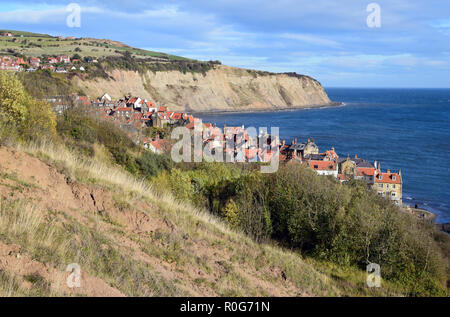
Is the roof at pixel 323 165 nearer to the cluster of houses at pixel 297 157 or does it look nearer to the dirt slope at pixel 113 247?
the cluster of houses at pixel 297 157

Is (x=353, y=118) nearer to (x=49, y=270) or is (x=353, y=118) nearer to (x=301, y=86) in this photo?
(x=301, y=86)

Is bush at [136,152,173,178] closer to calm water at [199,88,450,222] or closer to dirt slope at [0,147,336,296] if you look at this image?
dirt slope at [0,147,336,296]

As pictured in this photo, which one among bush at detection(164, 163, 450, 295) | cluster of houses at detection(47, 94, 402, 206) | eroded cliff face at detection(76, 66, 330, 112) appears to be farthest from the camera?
eroded cliff face at detection(76, 66, 330, 112)

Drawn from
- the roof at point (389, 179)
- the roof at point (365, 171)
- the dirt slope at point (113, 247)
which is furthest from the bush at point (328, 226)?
the roof at point (365, 171)

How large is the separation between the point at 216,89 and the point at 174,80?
588 inches

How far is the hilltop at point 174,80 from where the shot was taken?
324 ft

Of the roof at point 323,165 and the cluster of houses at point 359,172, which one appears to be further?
the roof at point 323,165

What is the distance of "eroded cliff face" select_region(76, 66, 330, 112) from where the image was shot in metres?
101

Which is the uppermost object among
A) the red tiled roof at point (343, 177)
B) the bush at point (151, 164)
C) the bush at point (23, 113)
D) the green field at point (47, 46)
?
the green field at point (47, 46)

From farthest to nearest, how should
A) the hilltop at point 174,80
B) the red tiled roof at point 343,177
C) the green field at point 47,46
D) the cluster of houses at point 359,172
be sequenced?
the green field at point 47,46 < the hilltop at point 174,80 < the cluster of houses at point 359,172 < the red tiled roof at point 343,177

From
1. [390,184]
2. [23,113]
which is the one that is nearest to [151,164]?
[23,113]

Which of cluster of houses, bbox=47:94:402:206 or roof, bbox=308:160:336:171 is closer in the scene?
cluster of houses, bbox=47:94:402:206

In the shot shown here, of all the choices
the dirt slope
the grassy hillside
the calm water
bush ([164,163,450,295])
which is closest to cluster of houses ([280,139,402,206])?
the calm water
